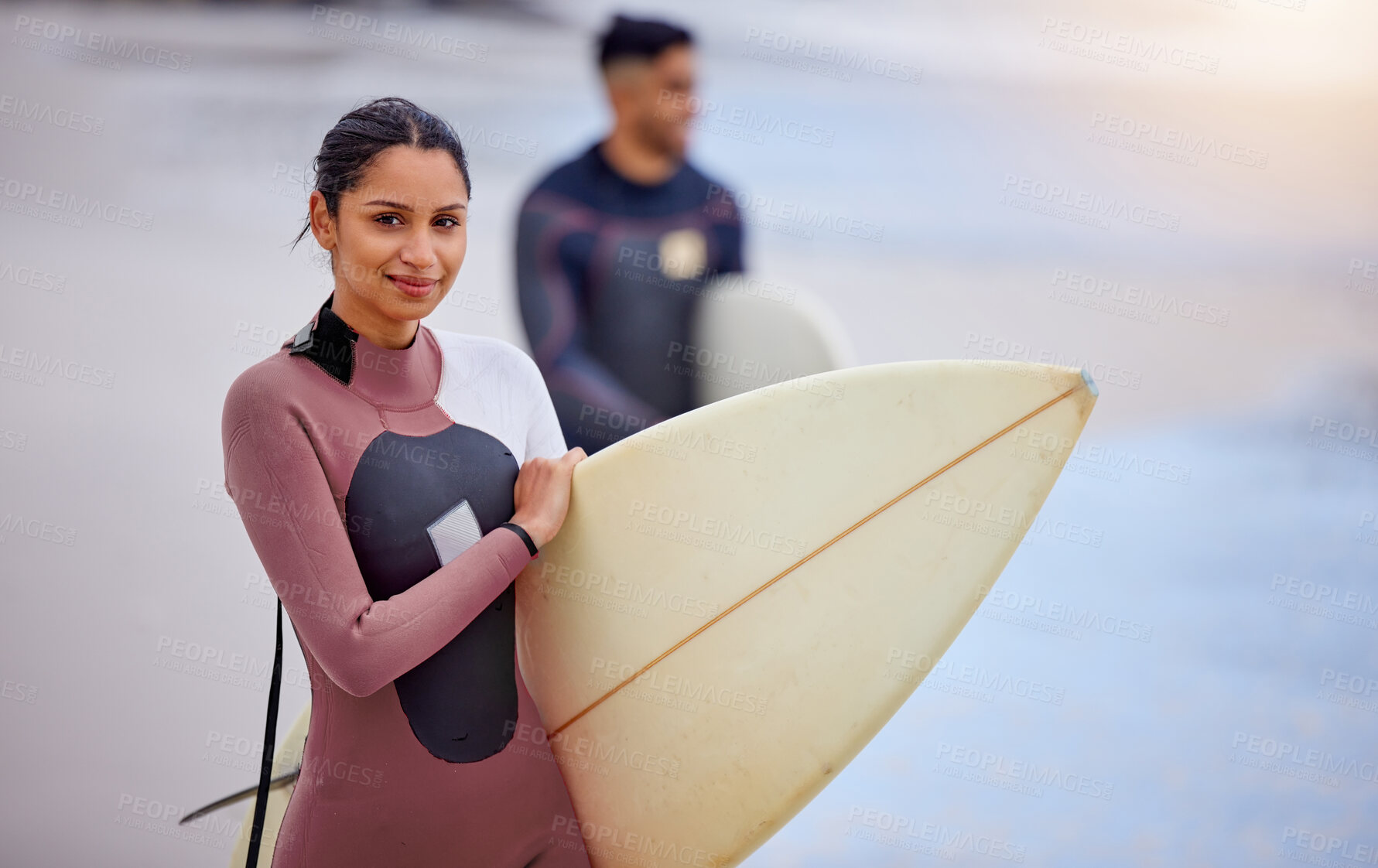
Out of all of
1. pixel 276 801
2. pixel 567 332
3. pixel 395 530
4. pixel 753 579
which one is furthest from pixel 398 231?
pixel 567 332

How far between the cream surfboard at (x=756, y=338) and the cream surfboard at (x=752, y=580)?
0.71m

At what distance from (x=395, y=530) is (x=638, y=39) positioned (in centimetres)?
160

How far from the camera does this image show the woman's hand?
3.43ft

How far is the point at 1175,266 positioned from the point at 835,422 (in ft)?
16.8

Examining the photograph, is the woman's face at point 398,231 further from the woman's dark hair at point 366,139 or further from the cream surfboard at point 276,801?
the cream surfboard at point 276,801

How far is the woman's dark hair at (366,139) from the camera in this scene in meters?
1.00

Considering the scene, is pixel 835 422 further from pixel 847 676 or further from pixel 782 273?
pixel 782 273

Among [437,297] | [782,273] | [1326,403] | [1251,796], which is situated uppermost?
[437,297]

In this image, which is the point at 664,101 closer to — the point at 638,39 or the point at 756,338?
the point at 638,39

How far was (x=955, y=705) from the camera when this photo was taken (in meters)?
2.75

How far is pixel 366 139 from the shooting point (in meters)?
1.00

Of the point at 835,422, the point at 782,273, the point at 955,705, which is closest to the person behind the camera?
the point at 835,422

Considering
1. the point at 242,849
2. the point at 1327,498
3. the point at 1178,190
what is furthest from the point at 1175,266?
the point at 242,849

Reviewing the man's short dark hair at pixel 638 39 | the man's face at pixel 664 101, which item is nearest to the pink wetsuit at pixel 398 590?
the man's face at pixel 664 101
